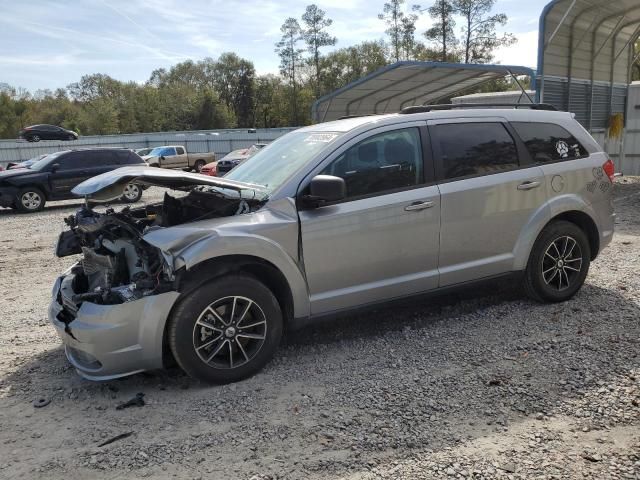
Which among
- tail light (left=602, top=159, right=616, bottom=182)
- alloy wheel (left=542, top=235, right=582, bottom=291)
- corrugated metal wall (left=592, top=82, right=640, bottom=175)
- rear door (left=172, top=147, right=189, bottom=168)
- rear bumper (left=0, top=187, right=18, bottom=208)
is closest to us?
alloy wheel (left=542, top=235, right=582, bottom=291)

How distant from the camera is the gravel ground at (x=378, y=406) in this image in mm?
2859

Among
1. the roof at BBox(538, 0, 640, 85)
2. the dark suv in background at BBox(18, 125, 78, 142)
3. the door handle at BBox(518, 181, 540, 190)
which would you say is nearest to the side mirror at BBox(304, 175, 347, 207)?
A: the door handle at BBox(518, 181, 540, 190)

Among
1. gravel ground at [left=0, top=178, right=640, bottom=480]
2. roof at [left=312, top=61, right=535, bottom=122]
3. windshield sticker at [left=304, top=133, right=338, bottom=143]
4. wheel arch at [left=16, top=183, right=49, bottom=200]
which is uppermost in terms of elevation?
roof at [left=312, top=61, right=535, bottom=122]

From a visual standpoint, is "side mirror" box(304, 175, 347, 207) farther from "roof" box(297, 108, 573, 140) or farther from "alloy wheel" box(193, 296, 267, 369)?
"alloy wheel" box(193, 296, 267, 369)

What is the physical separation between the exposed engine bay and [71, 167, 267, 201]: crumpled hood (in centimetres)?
13

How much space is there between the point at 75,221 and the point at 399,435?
3153 millimetres

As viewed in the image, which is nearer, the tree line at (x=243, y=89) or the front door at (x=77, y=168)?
the front door at (x=77, y=168)

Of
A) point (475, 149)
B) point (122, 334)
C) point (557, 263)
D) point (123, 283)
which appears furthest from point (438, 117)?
point (122, 334)

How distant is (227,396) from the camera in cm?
360

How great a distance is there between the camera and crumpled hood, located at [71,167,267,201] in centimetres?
376

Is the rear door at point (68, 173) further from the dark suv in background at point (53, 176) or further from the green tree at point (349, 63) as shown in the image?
the green tree at point (349, 63)

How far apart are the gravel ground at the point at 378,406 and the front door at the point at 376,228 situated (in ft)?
1.80

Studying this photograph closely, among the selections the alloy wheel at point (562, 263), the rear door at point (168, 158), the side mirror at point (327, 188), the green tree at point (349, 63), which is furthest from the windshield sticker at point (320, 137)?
the green tree at point (349, 63)

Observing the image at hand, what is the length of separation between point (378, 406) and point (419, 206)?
165cm
